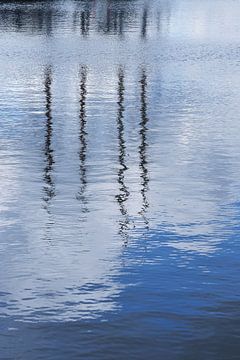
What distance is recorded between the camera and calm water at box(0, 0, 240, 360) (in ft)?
42.1

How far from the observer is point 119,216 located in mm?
18844

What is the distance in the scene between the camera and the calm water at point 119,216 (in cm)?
1282

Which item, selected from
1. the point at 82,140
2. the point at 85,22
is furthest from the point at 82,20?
the point at 82,140

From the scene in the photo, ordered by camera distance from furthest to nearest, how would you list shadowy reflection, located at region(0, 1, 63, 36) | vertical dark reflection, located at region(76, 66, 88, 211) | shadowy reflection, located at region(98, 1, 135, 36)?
1. shadowy reflection, located at region(0, 1, 63, 36)
2. shadowy reflection, located at region(98, 1, 135, 36)
3. vertical dark reflection, located at region(76, 66, 88, 211)

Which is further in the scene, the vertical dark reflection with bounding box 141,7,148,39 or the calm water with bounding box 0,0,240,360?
the vertical dark reflection with bounding box 141,7,148,39

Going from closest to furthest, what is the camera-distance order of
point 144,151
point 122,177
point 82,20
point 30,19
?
point 122,177 → point 144,151 → point 30,19 → point 82,20

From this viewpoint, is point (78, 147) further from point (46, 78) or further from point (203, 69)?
point (203, 69)

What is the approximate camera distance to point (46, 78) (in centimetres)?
4400

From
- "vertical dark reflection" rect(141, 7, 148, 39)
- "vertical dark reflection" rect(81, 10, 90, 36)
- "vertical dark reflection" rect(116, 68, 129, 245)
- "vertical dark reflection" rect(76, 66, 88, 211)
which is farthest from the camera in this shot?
"vertical dark reflection" rect(81, 10, 90, 36)

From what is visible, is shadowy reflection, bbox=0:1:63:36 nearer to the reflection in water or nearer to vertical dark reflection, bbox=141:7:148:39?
vertical dark reflection, bbox=141:7:148:39

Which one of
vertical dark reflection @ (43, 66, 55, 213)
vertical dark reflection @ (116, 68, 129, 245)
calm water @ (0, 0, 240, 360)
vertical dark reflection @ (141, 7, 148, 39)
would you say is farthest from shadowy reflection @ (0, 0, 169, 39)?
vertical dark reflection @ (116, 68, 129, 245)

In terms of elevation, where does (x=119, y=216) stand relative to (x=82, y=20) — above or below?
below

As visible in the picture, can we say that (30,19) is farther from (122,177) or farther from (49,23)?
(122,177)

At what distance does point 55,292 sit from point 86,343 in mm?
2038
